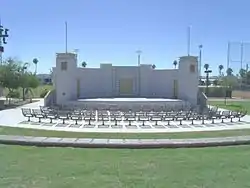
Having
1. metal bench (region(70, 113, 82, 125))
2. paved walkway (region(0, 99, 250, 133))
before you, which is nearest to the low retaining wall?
metal bench (region(70, 113, 82, 125))

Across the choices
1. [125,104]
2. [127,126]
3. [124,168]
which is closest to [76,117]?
[127,126]

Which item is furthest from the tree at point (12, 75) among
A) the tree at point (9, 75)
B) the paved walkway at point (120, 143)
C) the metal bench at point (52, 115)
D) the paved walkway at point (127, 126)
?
the paved walkway at point (120, 143)

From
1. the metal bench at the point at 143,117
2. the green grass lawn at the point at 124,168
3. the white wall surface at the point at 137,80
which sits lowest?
the metal bench at the point at 143,117

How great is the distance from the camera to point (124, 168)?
30.5ft

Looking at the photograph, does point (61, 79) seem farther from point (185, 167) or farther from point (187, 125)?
point (185, 167)

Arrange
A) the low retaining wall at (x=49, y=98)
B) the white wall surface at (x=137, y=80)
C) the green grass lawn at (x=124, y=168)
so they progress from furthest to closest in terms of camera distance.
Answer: the white wall surface at (x=137, y=80), the low retaining wall at (x=49, y=98), the green grass lawn at (x=124, y=168)

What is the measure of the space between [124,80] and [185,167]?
33860 millimetres

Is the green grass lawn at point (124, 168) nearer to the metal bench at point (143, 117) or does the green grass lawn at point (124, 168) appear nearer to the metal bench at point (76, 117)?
the metal bench at point (76, 117)

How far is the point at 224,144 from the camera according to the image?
12898 millimetres

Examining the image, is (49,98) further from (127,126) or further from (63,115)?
(127,126)

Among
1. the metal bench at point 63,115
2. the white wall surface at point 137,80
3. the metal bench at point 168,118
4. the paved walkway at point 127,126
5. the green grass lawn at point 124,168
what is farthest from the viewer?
the white wall surface at point 137,80

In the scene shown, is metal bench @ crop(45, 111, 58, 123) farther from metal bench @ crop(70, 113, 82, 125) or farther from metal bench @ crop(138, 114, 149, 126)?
metal bench @ crop(138, 114, 149, 126)

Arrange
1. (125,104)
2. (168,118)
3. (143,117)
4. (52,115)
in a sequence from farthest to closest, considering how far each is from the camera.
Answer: (125,104) < (52,115) < (143,117) < (168,118)

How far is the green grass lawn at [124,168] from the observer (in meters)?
7.84
